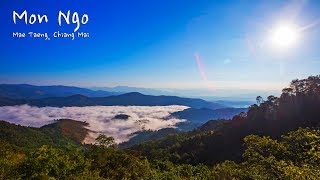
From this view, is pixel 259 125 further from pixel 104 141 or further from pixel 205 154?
pixel 104 141

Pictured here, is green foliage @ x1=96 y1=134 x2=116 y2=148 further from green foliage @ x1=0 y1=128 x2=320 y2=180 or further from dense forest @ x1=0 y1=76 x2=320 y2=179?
green foliage @ x1=0 y1=128 x2=320 y2=180

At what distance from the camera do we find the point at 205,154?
448ft

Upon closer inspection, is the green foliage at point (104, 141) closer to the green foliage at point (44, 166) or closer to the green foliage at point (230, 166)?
the green foliage at point (230, 166)

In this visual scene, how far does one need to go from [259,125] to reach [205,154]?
30232 mm

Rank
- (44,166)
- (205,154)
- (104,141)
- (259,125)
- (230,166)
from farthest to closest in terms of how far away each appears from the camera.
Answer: (259,125)
(205,154)
(104,141)
(230,166)
(44,166)

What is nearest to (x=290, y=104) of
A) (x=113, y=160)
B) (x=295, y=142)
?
(x=113, y=160)

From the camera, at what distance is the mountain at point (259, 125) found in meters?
129

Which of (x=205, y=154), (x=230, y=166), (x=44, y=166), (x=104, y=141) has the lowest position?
(x=205, y=154)

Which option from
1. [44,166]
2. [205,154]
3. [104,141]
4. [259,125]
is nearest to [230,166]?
[44,166]

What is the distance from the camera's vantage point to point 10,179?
2956 cm

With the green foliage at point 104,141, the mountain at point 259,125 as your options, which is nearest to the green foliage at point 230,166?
the green foliage at point 104,141

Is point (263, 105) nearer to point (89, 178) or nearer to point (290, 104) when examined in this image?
point (290, 104)

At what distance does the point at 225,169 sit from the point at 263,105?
130m

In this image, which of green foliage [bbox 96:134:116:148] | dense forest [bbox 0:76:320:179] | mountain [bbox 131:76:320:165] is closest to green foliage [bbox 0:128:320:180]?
dense forest [bbox 0:76:320:179]
